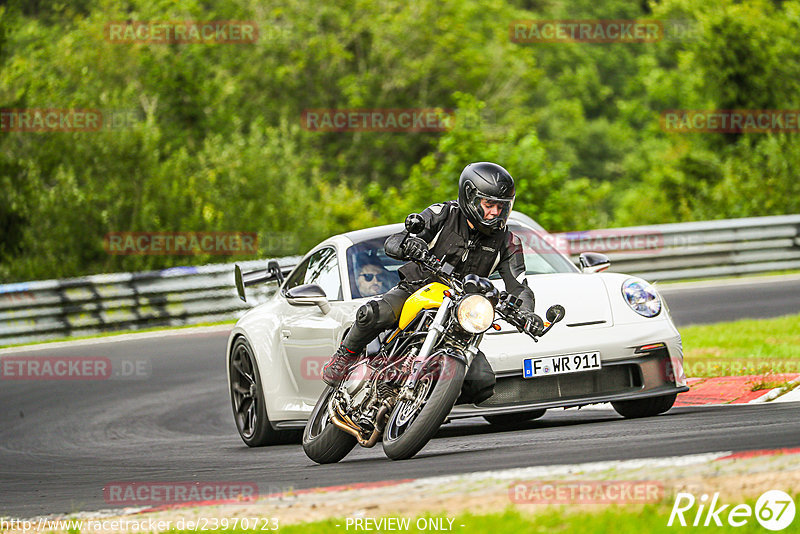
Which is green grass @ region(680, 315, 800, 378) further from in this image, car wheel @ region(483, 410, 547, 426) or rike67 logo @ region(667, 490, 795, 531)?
rike67 logo @ region(667, 490, 795, 531)

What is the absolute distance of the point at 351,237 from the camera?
9.44 metres

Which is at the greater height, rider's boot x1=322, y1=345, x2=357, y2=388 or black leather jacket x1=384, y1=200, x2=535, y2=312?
black leather jacket x1=384, y1=200, x2=535, y2=312

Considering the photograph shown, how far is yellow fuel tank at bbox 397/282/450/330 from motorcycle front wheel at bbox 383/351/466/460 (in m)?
0.49

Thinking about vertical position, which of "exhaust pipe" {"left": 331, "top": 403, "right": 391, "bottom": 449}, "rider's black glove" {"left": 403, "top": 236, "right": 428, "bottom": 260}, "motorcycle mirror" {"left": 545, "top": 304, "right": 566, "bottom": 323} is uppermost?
"rider's black glove" {"left": 403, "top": 236, "right": 428, "bottom": 260}

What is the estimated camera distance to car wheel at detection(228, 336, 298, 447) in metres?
9.66

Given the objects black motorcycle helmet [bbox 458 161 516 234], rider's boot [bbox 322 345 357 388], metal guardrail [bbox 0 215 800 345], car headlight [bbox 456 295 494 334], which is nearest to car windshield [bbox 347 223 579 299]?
rider's boot [bbox 322 345 357 388]

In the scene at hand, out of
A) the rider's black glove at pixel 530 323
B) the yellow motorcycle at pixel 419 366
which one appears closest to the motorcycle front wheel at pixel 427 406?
the yellow motorcycle at pixel 419 366

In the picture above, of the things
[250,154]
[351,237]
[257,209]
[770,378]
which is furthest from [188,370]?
[250,154]

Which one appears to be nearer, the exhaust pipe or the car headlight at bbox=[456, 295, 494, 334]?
the car headlight at bbox=[456, 295, 494, 334]

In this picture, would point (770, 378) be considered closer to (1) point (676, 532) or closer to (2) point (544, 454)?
(2) point (544, 454)

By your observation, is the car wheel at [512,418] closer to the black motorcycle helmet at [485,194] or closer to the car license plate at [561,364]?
the car license plate at [561,364]

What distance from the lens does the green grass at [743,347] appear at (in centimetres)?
1059

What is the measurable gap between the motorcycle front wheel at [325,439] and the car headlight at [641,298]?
208 centimetres

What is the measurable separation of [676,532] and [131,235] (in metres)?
18.4
